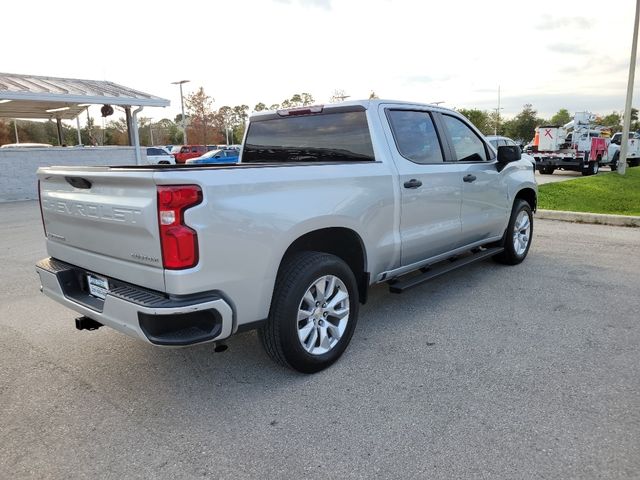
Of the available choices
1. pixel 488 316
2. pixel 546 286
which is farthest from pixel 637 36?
pixel 488 316

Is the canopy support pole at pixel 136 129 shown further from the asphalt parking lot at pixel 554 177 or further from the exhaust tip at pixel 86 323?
the exhaust tip at pixel 86 323

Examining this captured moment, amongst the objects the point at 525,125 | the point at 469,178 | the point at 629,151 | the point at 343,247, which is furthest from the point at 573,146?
the point at 525,125

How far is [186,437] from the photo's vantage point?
275 cm

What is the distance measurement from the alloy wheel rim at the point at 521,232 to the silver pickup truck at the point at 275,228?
1.28 metres

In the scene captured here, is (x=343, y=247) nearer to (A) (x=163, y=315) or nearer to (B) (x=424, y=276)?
(B) (x=424, y=276)

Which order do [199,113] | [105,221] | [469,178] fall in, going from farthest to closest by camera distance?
[199,113] → [469,178] → [105,221]

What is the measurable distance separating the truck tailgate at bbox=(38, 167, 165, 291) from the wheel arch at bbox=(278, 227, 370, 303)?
102cm

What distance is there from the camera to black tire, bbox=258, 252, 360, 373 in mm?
3139

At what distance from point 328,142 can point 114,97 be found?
15.6 meters

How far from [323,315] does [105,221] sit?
1574 millimetres

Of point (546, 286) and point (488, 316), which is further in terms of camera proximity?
point (546, 286)

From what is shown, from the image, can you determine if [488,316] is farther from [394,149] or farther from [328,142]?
[328,142]

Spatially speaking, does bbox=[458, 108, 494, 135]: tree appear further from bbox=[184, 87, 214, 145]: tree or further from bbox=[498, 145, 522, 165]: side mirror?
bbox=[498, 145, 522, 165]: side mirror

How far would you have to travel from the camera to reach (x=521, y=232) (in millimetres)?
6332
